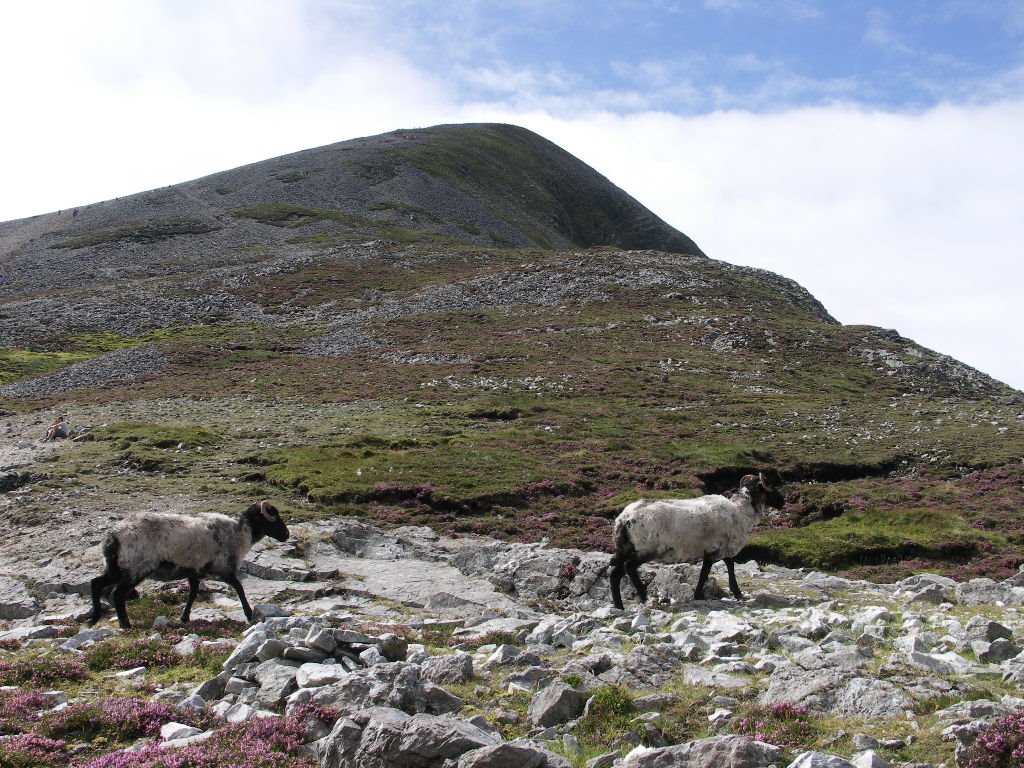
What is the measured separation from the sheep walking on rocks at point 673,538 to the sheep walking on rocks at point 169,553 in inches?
341

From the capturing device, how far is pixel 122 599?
1611cm

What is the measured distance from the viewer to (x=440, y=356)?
6712 cm

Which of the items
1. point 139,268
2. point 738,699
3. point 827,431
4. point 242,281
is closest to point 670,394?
point 827,431

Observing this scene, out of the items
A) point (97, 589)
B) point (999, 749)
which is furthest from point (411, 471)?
point (999, 749)

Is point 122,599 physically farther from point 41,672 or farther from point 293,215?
point 293,215

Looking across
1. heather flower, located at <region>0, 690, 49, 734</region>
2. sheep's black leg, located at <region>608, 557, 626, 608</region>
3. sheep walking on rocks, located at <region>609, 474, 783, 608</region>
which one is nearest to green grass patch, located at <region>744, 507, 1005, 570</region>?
sheep walking on rocks, located at <region>609, 474, 783, 608</region>

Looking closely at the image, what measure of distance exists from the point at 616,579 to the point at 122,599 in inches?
426

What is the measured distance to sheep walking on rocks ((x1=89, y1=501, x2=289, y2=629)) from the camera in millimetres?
16516

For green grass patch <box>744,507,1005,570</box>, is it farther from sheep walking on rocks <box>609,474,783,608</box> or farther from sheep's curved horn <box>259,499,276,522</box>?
sheep's curved horn <box>259,499,276,522</box>

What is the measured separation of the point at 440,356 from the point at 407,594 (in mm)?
48127

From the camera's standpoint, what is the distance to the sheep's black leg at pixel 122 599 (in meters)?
15.8

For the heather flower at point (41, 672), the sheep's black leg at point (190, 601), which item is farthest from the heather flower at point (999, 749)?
the sheep's black leg at point (190, 601)

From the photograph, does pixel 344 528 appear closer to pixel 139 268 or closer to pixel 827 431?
pixel 827 431

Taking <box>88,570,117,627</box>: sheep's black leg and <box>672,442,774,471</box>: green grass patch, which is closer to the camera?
<box>88,570,117,627</box>: sheep's black leg
